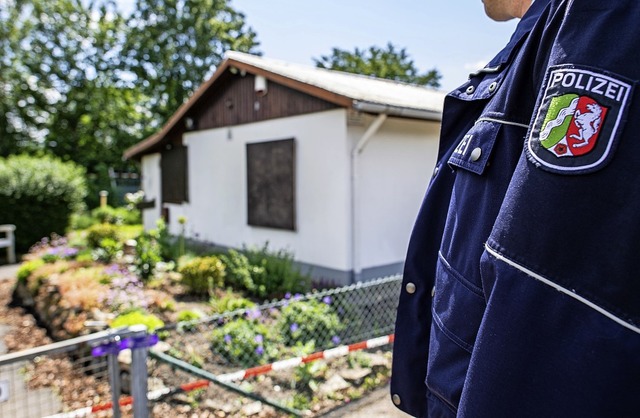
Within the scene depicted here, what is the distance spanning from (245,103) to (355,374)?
6.07m

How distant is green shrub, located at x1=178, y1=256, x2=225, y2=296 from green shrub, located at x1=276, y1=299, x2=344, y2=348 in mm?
2045

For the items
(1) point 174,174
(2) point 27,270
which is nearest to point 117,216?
(1) point 174,174

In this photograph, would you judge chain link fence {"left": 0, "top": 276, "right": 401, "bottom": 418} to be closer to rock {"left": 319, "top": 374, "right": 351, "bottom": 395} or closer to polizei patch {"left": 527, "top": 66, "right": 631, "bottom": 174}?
rock {"left": 319, "top": 374, "right": 351, "bottom": 395}

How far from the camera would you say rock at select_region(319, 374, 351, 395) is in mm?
4012

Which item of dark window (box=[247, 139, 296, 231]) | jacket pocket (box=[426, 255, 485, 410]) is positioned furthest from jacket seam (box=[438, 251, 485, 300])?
dark window (box=[247, 139, 296, 231])

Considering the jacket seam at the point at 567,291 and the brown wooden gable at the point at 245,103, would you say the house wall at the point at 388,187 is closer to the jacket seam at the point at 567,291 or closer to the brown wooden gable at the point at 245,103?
the brown wooden gable at the point at 245,103

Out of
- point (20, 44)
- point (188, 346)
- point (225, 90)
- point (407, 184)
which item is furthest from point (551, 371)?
point (20, 44)

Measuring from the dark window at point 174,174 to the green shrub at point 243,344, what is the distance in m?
6.82

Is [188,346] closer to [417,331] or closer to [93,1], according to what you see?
[417,331]

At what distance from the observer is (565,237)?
0.62 m

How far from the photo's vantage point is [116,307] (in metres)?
5.62

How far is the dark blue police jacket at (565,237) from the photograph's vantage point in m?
0.58

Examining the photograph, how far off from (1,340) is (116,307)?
187 centimetres

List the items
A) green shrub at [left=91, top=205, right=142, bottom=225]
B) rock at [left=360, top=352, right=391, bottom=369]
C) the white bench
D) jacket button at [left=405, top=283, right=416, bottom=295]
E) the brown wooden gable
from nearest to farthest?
1. jacket button at [left=405, top=283, right=416, bottom=295]
2. rock at [left=360, top=352, right=391, bottom=369]
3. the brown wooden gable
4. the white bench
5. green shrub at [left=91, top=205, right=142, bottom=225]
